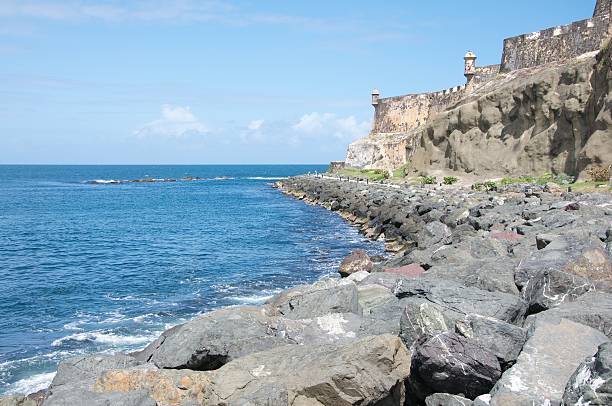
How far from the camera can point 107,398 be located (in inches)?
257

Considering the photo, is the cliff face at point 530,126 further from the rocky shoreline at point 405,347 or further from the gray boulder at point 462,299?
the gray boulder at point 462,299

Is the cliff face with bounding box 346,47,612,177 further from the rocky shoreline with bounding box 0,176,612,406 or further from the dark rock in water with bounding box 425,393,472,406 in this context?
the dark rock in water with bounding box 425,393,472,406

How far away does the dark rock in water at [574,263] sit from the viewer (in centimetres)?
908

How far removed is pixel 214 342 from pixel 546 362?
4.36 meters

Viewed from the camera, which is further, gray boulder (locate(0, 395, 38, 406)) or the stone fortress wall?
the stone fortress wall

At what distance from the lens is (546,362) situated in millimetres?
6090

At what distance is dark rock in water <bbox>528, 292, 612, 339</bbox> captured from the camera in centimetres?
700

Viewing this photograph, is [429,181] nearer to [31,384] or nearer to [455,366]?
[31,384]

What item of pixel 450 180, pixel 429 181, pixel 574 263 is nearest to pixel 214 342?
pixel 574 263

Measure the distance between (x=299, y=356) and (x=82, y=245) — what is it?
85.3 ft

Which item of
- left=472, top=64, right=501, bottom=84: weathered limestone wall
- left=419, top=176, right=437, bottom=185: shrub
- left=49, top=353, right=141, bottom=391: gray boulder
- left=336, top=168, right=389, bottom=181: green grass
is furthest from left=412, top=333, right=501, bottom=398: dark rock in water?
left=472, top=64, right=501, bottom=84: weathered limestone wall

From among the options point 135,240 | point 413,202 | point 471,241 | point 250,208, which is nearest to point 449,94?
point 250,208

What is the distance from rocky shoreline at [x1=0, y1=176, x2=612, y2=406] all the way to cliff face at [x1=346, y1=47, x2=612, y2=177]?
1783cm

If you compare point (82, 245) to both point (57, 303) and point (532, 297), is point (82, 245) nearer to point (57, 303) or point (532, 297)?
point (57, 303)
